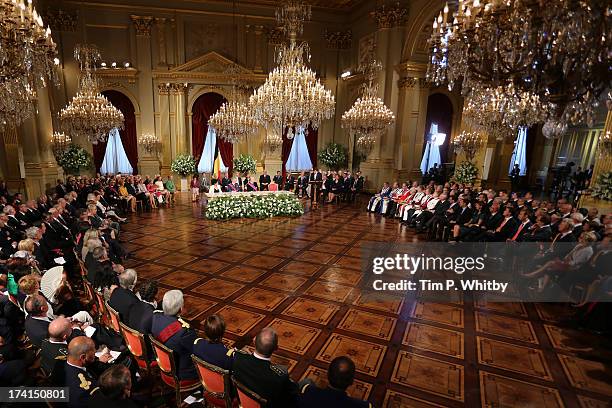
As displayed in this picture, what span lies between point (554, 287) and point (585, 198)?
4076mm

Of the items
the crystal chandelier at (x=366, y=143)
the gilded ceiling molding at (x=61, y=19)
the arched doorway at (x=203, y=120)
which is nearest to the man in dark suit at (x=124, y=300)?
the crystal chandelier at (x=366, y=143)

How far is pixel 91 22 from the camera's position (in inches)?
496

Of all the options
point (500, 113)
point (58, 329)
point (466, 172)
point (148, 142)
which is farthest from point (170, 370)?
point (148, 142)

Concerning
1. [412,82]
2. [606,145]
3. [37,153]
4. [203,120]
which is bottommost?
[37,153]

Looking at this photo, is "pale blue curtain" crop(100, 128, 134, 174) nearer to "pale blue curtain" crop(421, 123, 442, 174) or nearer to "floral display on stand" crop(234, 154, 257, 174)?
"floral display on stand" crop(234, 154, 257, 174)

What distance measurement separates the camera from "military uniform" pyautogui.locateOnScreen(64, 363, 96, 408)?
6.80 ft

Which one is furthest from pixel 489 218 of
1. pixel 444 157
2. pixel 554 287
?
pixel 444 157

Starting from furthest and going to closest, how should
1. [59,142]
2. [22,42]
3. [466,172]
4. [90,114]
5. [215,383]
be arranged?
[59,142] → [466,172] → [90,114] → [22,42] → [215,383]

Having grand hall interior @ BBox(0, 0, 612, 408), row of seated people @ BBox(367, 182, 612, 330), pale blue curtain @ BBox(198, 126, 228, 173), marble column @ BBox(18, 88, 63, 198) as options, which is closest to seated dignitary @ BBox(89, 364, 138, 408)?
grand hall interior @ BBox(0, 0, 612, 408)

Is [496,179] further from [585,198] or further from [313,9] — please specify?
[313,9]

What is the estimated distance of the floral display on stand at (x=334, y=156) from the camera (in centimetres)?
1461

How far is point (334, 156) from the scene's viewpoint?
14594 mm

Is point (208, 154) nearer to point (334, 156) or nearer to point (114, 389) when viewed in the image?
point (334, 156)

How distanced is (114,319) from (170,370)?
3.04 ft
